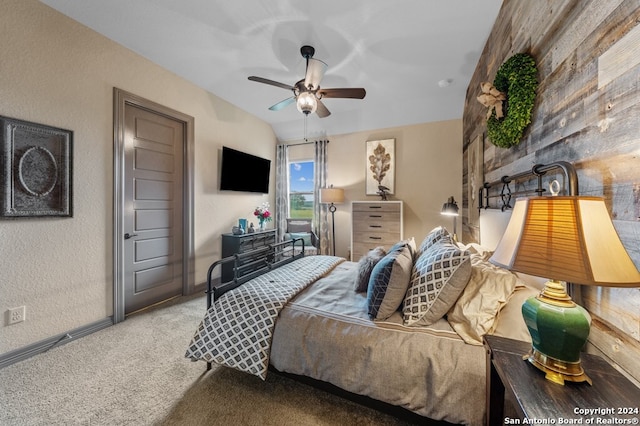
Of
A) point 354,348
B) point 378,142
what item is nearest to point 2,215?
point 354,348

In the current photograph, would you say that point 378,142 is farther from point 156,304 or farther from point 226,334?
point 156,304

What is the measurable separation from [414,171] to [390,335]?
352cm

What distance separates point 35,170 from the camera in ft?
6.63

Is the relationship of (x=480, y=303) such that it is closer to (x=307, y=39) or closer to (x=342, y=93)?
(x=342, y=93)

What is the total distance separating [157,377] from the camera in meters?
1.78

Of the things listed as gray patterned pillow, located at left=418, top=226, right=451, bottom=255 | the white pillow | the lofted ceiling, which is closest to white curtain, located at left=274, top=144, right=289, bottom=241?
the lofted ceiling

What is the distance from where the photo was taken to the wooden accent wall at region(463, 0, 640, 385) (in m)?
0.83

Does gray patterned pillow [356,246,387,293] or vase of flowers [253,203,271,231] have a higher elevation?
vase of flowers [253,203,271,231]

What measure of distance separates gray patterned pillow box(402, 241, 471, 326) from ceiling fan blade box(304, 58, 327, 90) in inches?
80.6

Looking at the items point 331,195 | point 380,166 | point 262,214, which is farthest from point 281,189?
point 380,166

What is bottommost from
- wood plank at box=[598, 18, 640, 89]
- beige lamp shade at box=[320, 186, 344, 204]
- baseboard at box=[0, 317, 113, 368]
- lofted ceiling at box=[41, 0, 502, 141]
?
baseboard at box=[0, 317, 113, 368]

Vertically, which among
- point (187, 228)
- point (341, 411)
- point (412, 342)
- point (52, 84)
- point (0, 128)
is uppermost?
point (52, 84)

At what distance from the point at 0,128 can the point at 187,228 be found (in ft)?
6.03

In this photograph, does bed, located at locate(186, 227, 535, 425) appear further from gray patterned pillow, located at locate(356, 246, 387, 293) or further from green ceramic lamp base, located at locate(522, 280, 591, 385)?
green ceramic lamp base, located at locate(522, 280, 591, 385)
